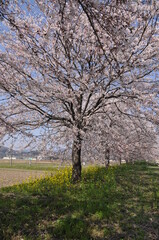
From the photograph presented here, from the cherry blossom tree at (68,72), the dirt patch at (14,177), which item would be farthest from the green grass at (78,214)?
the dirt patch at (14,177)

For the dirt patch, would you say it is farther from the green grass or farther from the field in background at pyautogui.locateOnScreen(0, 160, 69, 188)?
the green grass

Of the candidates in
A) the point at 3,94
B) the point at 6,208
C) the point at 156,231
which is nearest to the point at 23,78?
the point at 3,94

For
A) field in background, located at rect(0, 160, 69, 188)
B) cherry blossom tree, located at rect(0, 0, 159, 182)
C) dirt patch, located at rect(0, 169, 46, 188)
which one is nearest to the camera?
cherry blossom tree, located at rect(0, 0, 159, 182)

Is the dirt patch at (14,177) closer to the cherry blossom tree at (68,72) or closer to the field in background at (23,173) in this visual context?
the field in background at (23,173)

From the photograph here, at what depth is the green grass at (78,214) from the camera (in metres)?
5.30

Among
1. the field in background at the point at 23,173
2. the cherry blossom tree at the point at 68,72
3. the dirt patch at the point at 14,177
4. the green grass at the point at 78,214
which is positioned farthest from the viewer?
the dirt patch at the point at 14,177

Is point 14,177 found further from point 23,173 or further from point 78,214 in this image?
point 78,214

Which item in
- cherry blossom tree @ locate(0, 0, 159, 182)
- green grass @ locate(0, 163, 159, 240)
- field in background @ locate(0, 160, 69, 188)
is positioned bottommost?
field in background @ locate(0, 160, 69, 188)

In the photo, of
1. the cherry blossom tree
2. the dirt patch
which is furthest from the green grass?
the dirt patch

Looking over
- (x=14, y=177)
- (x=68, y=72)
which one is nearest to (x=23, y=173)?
(x=14, y=177)

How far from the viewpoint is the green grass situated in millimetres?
5305

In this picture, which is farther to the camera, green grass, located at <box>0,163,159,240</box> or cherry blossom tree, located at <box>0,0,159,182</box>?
cherry blossom tree, located at <box>0,0,159,182</box>

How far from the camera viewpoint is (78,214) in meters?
6.24

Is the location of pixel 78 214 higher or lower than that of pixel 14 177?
higher
